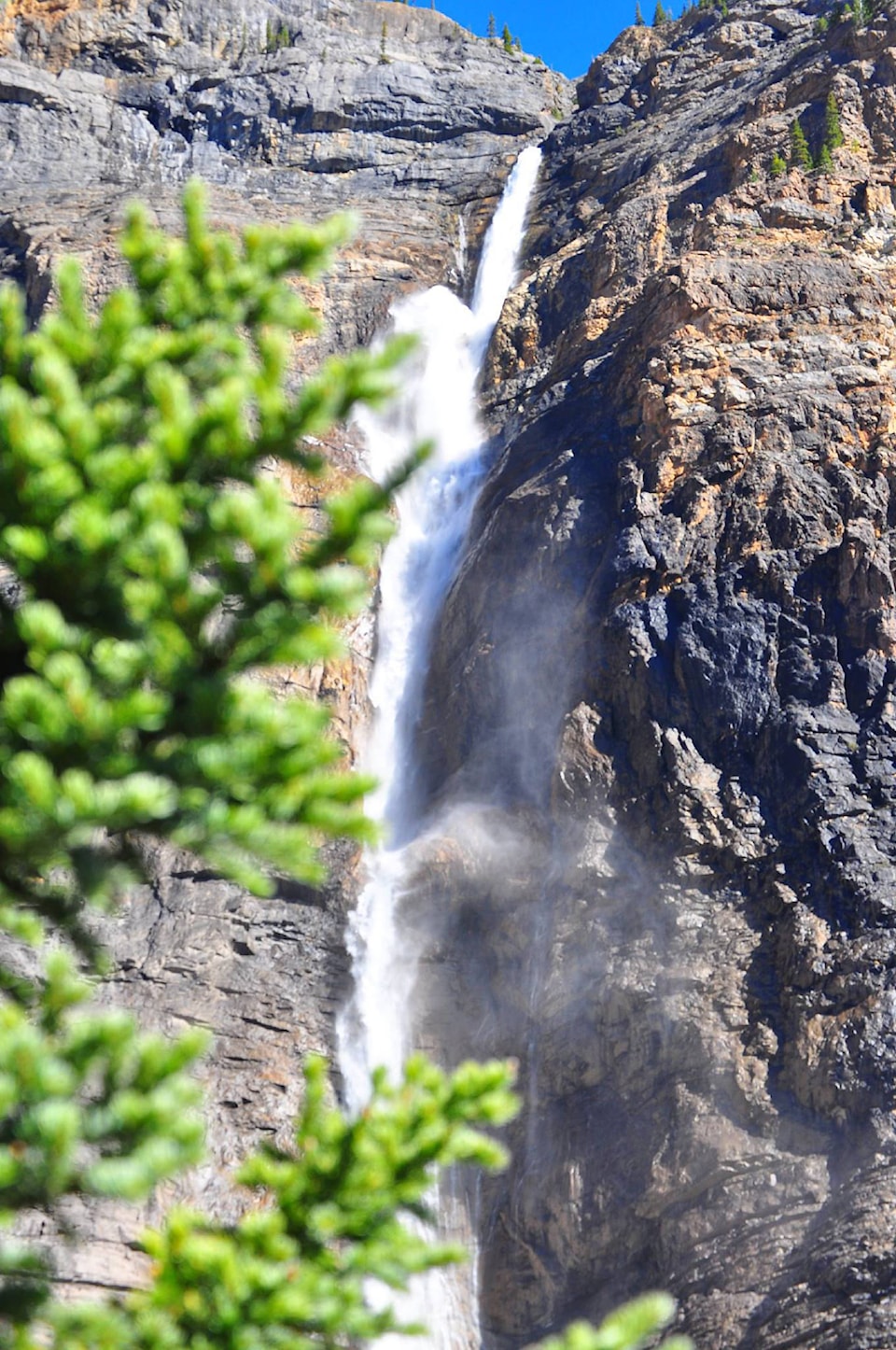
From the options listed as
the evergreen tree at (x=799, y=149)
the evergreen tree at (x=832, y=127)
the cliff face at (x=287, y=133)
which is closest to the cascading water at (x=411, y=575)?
the cliff face at (x=287, y=133)

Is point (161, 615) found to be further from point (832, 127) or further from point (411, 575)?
point (832, 127)

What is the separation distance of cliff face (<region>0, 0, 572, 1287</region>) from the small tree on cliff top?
27.5 meters

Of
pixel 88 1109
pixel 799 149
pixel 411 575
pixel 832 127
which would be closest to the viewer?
pixel 88 1109

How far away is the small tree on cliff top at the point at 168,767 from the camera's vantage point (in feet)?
22.5

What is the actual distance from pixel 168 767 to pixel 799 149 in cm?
3663

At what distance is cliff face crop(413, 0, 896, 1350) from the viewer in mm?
24391

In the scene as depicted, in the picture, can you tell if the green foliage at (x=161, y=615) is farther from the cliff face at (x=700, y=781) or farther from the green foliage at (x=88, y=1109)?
the cliff face at (x=700, y=781)

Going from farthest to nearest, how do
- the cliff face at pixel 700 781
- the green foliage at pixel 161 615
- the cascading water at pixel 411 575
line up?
1. the cascading water at pixel 411 575
2. the cliff face at pixel 700 781
3. the green foliage at pixel 161 615

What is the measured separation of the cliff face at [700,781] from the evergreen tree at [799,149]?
691mm

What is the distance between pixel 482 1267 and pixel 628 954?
6442 mm

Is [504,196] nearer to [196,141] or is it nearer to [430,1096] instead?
[196,141]

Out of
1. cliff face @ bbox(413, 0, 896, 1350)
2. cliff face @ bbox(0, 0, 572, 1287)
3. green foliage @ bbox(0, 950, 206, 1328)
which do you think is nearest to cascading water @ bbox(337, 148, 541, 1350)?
cliff face @ bbox(0, 0, 572, 1287)

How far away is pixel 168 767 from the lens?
730cm

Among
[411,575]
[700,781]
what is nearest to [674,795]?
[700,781]
